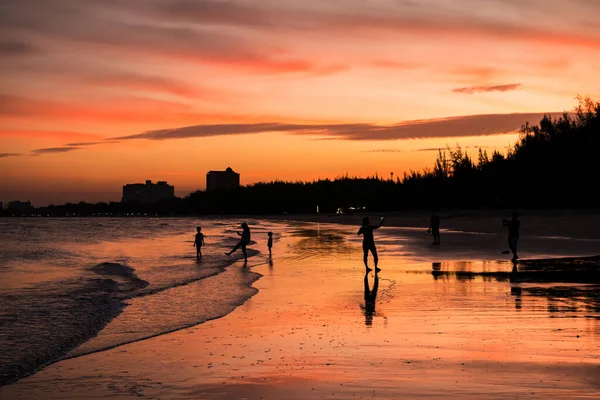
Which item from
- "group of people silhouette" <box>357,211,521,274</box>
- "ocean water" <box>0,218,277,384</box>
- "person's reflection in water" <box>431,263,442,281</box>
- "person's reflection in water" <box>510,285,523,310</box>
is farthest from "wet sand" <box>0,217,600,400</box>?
"group of people silhouette" <box>357,211,521,274</box>

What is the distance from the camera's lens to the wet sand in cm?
819

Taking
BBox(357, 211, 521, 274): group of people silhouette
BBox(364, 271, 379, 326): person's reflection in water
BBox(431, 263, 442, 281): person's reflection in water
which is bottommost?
BBox(431, 263, 442, 281): person's reflection in water

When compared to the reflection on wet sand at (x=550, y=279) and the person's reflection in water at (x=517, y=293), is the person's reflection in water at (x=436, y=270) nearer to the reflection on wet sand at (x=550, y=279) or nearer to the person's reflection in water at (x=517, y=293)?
the reflection on wet sand at (x=550, y=279)

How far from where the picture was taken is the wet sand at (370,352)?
8.19 metres

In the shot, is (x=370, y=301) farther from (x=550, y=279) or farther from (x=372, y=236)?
(x=372, y=236)

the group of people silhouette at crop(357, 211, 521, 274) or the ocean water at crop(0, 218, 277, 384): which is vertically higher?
the group of people silhouette at crop(357, 211, 521, 274)

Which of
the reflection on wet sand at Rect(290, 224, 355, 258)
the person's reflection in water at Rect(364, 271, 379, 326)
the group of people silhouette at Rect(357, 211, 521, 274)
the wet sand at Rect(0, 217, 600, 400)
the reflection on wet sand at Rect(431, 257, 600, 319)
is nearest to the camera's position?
the wet sand at Rect(0, 217, 600, 400)

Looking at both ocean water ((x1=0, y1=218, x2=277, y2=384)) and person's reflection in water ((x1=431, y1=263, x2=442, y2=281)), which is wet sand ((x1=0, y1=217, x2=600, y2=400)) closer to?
ocean water ((x1=0, y1=218, x2=277, y2=384))

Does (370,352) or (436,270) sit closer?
(370,352)

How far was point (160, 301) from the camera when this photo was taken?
1852cm

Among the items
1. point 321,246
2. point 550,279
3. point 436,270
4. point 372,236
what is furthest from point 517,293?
point 321,246

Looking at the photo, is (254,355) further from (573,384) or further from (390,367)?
(573,384)

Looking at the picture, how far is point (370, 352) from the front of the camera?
10.2m

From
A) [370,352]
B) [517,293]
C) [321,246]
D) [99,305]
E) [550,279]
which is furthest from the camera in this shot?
[321,246]
